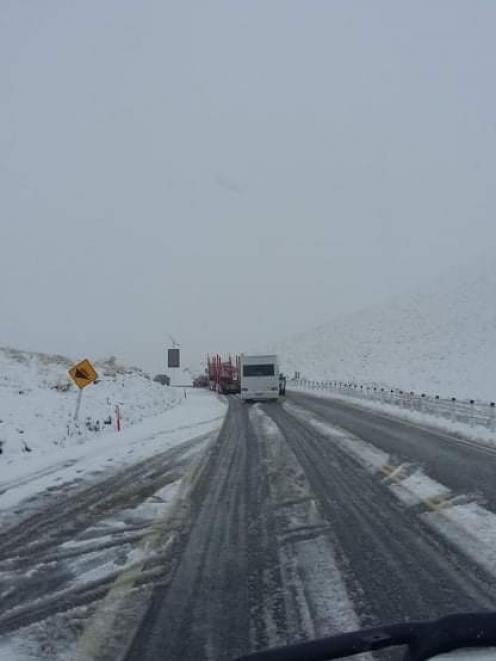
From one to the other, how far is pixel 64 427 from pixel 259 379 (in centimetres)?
2510

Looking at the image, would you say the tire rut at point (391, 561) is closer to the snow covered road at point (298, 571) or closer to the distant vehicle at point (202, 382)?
the snow covered road at point (298, 571)

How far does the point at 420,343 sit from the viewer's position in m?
83.3

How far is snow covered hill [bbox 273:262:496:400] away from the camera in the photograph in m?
62.5

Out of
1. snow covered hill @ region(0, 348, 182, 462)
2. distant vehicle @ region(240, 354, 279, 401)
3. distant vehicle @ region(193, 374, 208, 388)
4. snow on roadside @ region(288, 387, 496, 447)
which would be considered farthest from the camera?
distant vehicle @ region(193, 374, 208, 388)

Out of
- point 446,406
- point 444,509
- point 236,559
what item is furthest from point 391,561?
point 446,406

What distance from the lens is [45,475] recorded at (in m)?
13.4

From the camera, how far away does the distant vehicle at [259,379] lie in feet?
146

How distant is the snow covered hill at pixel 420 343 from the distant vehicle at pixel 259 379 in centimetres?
1296

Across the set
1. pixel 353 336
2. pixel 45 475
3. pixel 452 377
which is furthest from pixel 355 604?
pixel 353 336

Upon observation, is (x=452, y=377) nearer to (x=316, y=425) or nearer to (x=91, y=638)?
(x=316, y=425)

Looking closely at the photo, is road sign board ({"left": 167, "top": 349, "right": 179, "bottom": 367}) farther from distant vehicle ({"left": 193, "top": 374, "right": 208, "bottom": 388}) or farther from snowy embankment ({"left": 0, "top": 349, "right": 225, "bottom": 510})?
snowy embankment ({"left": 0, "top": 349, "right": 225, "bottom": 510})

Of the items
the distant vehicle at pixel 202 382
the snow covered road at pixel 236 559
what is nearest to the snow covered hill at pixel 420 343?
the distant vehicle at pixel 202 382

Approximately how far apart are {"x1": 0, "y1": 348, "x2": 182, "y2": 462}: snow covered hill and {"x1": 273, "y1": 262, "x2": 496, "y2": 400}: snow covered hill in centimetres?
2491

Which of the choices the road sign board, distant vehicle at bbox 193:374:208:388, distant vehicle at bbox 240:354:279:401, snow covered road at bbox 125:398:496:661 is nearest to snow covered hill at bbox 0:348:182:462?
distant vehicle at bbox 240:354:279:401
